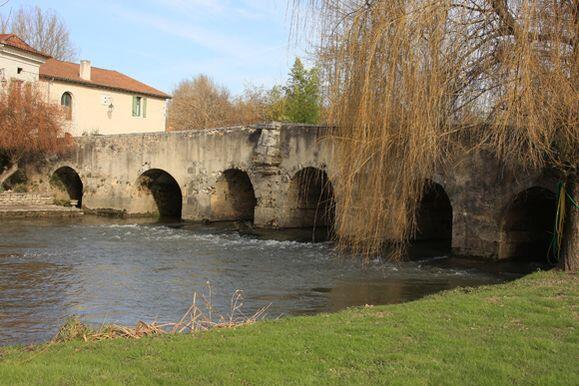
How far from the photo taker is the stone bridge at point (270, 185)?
1608 cm

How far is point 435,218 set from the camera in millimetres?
21734

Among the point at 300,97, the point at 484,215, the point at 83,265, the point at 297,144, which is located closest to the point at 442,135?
the point at 484,215

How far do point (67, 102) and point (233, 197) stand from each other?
1489 cm

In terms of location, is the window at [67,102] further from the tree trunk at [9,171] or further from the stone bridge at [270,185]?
the tree trunk at [9,171]

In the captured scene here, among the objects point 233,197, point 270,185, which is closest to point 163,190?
point 233,197

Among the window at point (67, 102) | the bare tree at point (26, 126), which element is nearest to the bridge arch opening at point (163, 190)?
the bare tree at point (26, 126)

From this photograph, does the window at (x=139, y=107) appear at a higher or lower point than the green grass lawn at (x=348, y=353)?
higher

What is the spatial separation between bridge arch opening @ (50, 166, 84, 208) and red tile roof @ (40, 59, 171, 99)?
5.53 metres

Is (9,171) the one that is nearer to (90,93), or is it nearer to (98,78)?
(90,93)

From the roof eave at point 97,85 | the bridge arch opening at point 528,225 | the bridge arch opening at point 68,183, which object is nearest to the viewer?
the bridge arch opening at point 528,225

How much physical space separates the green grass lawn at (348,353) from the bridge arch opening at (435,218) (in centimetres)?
1364

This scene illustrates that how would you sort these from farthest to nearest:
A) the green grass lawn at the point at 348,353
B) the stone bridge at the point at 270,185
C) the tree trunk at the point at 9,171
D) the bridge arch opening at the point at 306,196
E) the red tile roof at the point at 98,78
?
1. the red tile roof at the point at 98,78
2. the tree trunk at the point at 9,171
3. the bridge arch opening at the point at 306,196
4. the stone bridge at the point at 270,185
5. the green grass lawn at the point at 348,353

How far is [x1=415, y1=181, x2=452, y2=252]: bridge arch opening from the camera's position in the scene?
21.2m

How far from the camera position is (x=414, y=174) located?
30.3ft
